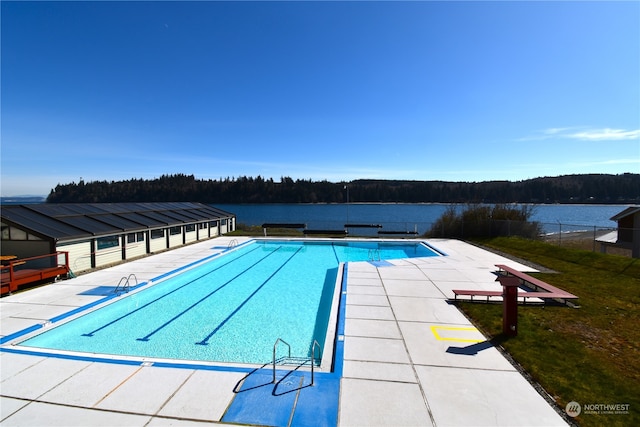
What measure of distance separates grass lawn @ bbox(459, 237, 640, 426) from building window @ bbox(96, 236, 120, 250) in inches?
616

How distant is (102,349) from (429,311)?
8.36 metres

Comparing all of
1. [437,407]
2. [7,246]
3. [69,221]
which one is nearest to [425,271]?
[437,407]

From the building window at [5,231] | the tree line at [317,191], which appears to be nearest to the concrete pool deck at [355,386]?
the building window at [5,231]

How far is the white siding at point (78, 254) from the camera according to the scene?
1284cm

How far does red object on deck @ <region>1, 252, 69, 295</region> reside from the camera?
10.3 m

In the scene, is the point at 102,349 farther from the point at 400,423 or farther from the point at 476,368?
the point at 476,368

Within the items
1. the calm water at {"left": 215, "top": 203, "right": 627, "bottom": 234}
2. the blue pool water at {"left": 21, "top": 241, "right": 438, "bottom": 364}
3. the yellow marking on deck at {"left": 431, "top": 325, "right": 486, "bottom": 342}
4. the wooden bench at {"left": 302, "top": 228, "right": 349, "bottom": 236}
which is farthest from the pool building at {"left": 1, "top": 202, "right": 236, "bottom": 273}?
the yellow marking on deck at {"left": 431, "top": 325, "right": 486, "bottom": 342}

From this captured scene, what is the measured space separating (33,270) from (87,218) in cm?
458

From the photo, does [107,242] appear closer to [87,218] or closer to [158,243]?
[87,218]

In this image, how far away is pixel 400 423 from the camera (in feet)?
14.1

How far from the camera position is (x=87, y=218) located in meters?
15.7

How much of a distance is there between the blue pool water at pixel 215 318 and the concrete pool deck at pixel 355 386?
1018 mm

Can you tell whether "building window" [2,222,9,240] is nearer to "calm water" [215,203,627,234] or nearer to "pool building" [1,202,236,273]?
"pool building" [1,202,236,273]

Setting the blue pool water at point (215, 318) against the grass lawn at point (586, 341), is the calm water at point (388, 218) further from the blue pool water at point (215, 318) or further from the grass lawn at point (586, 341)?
the blue pool water at point (215, 318)
